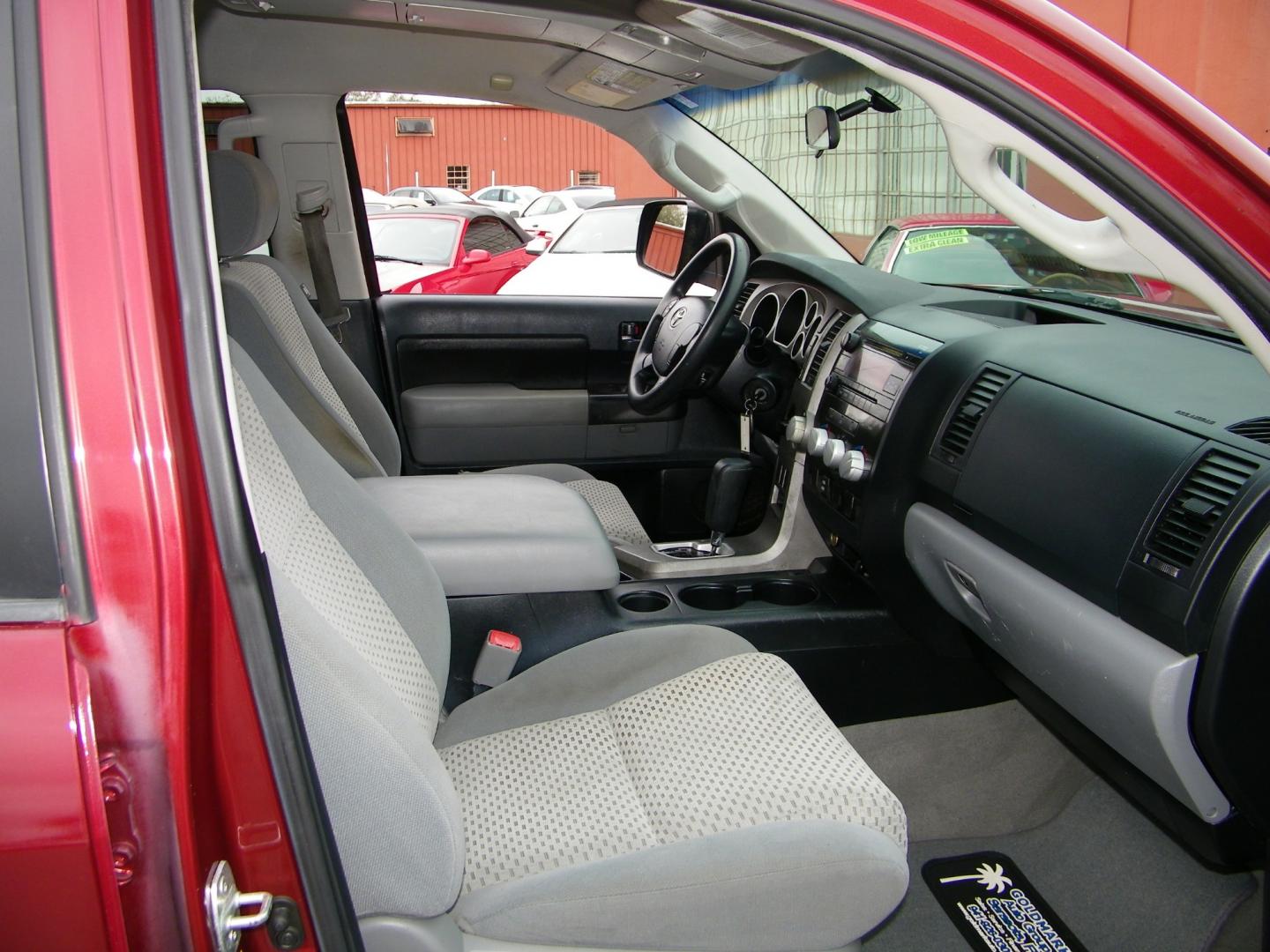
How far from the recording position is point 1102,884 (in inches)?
73.4

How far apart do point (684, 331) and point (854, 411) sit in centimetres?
61

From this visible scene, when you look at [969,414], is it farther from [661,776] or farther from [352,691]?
[352,691]

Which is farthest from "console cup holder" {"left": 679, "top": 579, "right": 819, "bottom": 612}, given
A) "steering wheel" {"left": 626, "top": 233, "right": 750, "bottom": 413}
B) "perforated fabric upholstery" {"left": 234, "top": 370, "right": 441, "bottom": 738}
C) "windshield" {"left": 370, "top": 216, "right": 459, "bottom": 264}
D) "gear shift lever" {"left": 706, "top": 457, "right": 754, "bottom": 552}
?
"windshield" {"left": 370, "top": 216, "right": 459, "bottom": 264}

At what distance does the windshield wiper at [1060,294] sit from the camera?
2.02 meters

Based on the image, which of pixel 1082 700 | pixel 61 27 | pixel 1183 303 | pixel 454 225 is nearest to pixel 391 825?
pixel 61 27

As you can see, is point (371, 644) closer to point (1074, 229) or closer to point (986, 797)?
point (1074, 229)

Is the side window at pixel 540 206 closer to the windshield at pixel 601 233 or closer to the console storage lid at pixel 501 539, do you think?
the windshield at pixel 601 233

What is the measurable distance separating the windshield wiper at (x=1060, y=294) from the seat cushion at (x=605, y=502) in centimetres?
90

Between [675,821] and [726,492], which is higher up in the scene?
[726,492]

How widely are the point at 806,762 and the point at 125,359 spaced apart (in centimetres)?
90

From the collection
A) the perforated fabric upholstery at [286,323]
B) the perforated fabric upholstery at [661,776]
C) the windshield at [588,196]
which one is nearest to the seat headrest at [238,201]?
the perforated fabric upholstery at [286,323]

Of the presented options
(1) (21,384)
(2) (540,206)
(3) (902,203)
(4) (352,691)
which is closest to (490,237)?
(3) (902,203)

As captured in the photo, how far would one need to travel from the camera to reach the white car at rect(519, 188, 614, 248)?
434 inches

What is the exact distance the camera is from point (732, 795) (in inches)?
48.4
